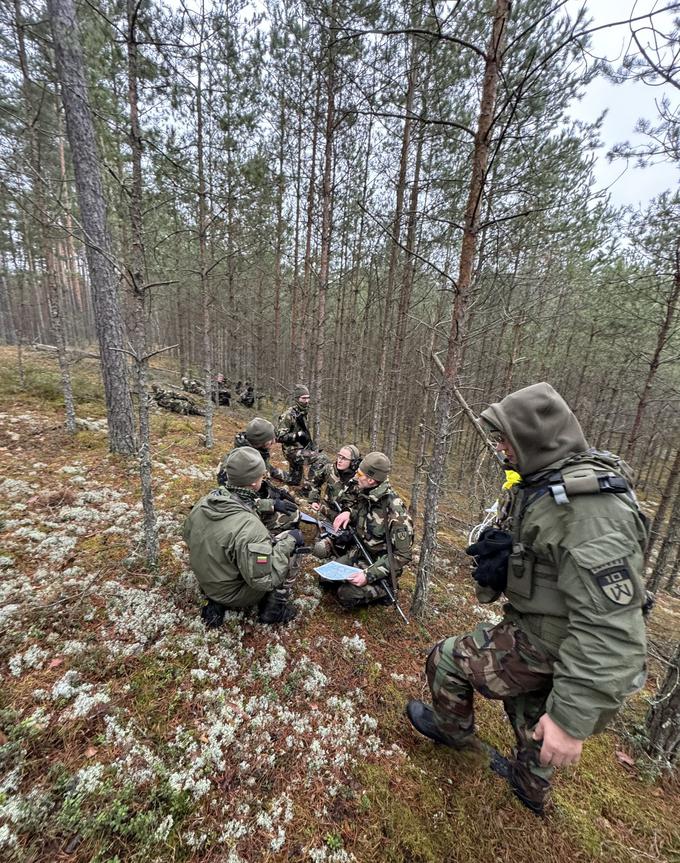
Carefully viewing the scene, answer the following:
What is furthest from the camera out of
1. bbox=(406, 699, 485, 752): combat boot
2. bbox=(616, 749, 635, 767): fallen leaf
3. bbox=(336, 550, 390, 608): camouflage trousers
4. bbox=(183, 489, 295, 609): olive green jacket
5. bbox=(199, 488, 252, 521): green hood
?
bbox=(336, 550, 390, 608): camouflage trousers

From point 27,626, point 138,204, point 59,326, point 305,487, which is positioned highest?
point 138,204

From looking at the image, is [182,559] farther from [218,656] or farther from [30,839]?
[30,839]

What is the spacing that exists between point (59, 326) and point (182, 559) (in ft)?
21.0

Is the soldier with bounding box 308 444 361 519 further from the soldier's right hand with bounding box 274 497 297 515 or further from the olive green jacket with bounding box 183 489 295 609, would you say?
the olive green jacket with bounding box 183 489 295 609

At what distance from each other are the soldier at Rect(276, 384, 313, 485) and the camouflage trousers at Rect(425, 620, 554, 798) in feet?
17.0

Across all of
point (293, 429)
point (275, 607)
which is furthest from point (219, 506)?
point (293, 429)

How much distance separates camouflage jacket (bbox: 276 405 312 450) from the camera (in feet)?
23.3

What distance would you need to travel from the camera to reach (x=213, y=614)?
3160 mm

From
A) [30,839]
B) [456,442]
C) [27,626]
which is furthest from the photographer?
[456,442]

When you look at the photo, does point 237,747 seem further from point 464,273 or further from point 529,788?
point 464,273

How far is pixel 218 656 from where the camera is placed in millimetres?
2883

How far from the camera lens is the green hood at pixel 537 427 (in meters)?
1.81

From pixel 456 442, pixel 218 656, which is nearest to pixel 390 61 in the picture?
pixel 218 656

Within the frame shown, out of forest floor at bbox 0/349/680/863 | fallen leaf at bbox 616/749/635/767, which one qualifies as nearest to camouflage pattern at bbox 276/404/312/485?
forest floor at bbox 0/349/680/863
